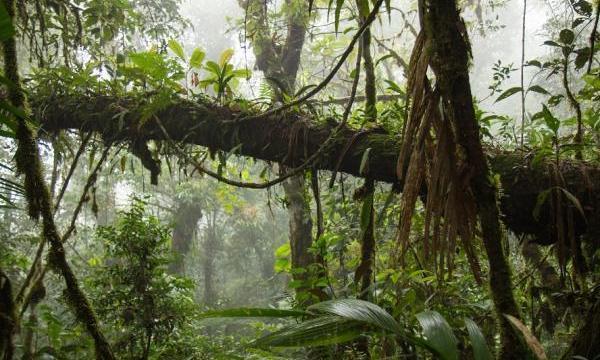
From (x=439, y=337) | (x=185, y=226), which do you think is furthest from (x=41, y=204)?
(x=185, y=226)

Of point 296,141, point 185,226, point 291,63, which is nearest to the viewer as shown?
point 296,141

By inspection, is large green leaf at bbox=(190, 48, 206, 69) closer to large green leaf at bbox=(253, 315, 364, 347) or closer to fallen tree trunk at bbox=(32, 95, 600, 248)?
fallen tree trunk at bbox=(32, 95, 600, 248)

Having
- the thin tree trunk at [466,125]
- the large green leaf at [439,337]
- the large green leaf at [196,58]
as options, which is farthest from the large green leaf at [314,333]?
the large green leaf at [196,58]

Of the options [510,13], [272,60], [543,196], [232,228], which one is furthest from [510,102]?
→ [543,196]

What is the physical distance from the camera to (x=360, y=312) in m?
0.89

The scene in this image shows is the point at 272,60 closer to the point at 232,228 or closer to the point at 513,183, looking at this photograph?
the point at 513,183

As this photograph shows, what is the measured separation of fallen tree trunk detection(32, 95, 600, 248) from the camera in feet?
6.74

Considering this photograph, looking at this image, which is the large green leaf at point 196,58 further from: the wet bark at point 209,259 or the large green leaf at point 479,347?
the wet bark at point 209,259

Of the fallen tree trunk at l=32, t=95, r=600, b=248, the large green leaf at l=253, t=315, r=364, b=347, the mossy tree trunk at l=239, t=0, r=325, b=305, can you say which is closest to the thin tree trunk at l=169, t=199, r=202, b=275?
the mossy tree trunk at l=239, t=0, r=325, b=305

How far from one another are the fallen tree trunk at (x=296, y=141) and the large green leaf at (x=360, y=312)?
1.29m

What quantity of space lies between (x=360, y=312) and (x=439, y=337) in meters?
0.16

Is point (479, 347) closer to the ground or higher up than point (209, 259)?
higher up

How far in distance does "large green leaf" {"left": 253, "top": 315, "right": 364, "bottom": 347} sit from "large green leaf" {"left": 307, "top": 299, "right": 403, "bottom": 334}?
3 centimetres

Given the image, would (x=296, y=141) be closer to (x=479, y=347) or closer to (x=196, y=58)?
(x=196, y=58)
